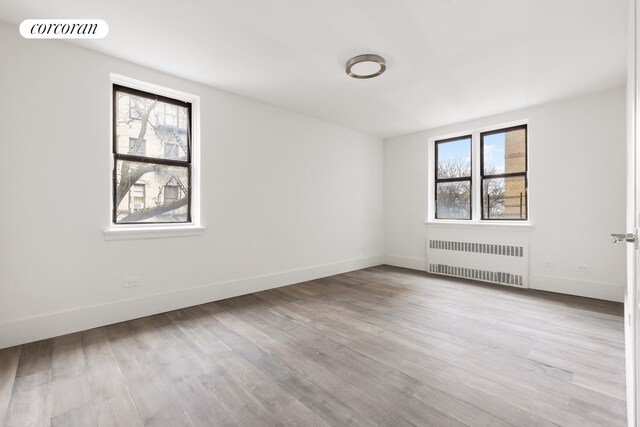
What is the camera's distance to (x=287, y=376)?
2.02 meters

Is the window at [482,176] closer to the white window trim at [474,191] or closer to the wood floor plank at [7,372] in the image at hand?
the white window trim at [474,191]

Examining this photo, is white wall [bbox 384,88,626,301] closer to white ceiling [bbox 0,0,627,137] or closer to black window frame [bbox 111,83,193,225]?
white ceiling [bbox 0,0,627,137]

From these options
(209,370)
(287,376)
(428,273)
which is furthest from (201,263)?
(428,273)

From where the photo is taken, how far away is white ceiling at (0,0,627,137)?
2.24m

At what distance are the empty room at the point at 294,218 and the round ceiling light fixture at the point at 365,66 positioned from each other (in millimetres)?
29

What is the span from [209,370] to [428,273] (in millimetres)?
4150


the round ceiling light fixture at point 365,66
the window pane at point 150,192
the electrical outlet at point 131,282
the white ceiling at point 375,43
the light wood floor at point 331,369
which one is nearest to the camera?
the light wood floor at point 331,369

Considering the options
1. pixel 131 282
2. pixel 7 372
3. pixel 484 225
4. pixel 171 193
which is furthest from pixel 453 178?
pixel 7 372

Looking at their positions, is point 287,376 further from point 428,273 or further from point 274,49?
point 428,273

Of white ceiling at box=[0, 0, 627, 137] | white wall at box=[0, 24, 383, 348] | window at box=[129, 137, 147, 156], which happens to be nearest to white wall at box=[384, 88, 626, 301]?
white ceiling at box=[0, 0, 627, 137]

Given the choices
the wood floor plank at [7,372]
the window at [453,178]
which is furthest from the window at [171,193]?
the window at [453,178]

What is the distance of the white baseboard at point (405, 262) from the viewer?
18.1 feet

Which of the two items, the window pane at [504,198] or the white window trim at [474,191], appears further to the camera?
the window pane at [504,198]

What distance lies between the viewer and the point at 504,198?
464 centimetres
